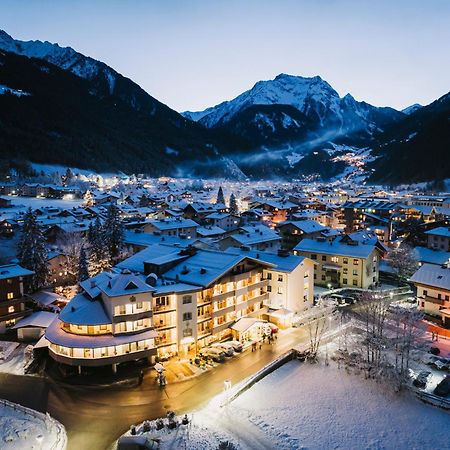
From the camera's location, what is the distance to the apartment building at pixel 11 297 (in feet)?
136

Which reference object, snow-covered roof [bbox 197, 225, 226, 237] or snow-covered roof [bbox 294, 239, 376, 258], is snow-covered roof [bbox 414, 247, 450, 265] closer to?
snow-covered roof [bbox 294, 239, 376, 258]

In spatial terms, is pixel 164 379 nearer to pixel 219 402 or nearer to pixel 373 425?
pixel 219 402

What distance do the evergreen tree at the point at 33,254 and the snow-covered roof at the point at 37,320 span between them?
8.43 m

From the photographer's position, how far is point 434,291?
44.8 m

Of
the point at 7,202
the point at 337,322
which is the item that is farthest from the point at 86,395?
the point at 7,202

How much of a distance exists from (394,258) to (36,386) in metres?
55.0

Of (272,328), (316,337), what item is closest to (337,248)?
(272,328)

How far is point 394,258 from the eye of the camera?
64.9 m

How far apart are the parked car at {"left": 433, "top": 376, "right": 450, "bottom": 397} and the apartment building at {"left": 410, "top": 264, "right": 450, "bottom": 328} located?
13.7 meters

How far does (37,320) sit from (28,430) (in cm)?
1796

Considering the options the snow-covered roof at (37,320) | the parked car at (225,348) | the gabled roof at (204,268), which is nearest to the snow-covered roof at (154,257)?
the gabled roof at (204,268)

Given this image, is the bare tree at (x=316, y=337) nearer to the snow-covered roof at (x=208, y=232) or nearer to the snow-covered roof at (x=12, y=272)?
the snow-covered roof at (x=12, y=272)

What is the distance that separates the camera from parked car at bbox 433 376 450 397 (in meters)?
29.5

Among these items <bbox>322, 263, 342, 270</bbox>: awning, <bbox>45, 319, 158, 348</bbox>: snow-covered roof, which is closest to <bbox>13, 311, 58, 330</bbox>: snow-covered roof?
<bbox>45, 319, 158, 348</bbox>: snow-covered roof
